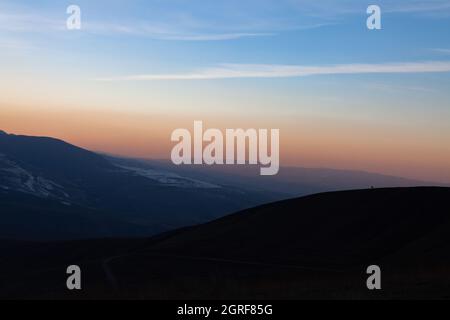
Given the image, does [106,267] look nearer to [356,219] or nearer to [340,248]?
[340,248]

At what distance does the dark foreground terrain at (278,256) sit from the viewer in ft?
107

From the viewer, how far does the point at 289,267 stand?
5378 cm

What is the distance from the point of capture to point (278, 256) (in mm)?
62281

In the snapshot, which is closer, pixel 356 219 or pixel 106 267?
pixel 106 267

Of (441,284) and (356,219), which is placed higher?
(356,219)

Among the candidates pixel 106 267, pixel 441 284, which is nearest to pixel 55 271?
pixel 106 267

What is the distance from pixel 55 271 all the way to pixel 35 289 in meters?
9.41

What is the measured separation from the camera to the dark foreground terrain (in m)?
32.6
